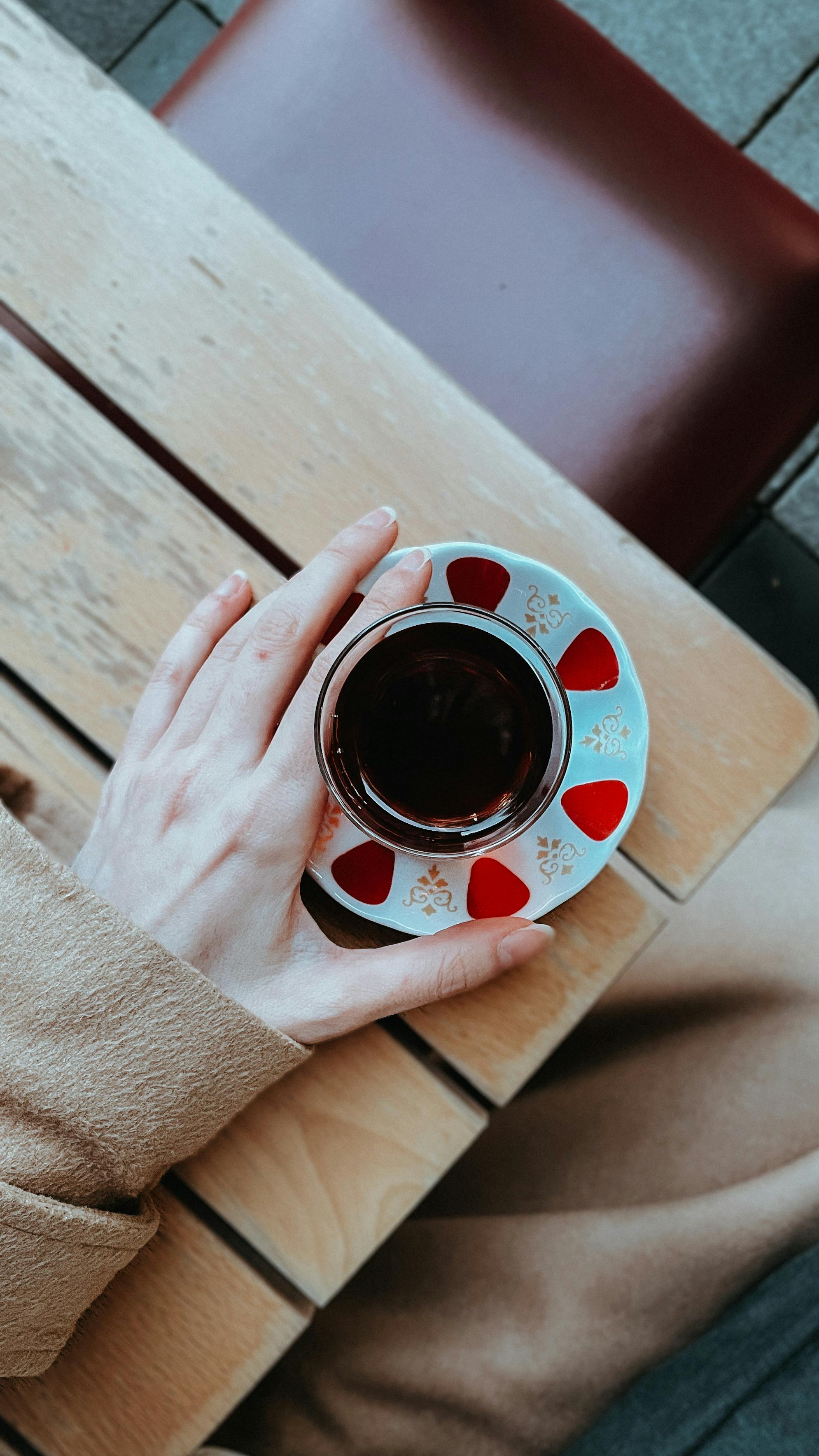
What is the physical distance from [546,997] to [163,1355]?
0.32 m

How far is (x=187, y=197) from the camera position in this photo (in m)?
0.61

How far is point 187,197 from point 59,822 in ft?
1.33

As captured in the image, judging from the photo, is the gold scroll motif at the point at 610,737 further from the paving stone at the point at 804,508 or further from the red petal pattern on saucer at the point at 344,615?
the paving stone at the point at 804,508

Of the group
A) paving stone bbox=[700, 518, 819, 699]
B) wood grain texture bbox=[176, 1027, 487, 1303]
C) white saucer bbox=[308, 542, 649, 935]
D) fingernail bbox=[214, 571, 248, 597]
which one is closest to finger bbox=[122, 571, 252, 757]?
fingernail bbox=[214, 571, 248, 597]

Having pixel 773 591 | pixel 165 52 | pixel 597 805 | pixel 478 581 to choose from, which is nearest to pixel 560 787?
pixel 597 805

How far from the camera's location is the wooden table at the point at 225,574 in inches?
23.3

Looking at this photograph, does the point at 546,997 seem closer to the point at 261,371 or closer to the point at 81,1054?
the point at 81,1054

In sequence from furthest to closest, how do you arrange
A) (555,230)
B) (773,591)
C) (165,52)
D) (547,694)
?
(165,52), (773,591), (555,230), (547,694)

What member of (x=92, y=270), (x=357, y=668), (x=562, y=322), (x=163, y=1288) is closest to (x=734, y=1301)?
(x=163, y=1288)

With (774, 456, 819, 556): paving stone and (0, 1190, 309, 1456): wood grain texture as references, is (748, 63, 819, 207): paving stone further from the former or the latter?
(0, 1190, 309, 1456): wood grain texture

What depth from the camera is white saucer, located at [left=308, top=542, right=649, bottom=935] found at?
1.77 ft

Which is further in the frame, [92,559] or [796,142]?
[796,142]

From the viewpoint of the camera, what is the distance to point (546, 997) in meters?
0.59

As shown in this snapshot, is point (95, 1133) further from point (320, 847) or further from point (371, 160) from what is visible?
point (371, 160)
